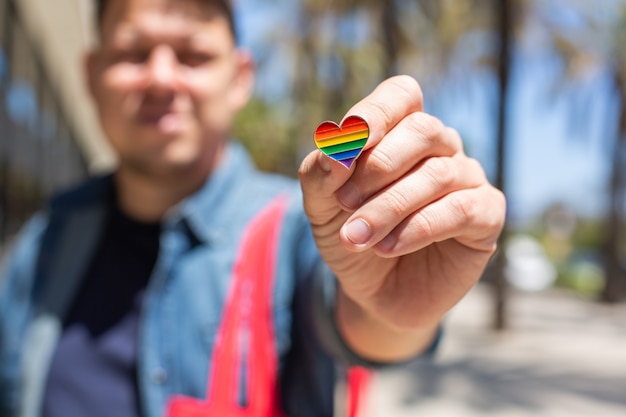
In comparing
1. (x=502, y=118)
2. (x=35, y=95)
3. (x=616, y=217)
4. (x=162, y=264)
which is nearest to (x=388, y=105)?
(x=162, y=264)

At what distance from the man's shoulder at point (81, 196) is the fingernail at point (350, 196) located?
1310 mm

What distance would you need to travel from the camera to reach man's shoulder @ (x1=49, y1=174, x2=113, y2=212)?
1.95m

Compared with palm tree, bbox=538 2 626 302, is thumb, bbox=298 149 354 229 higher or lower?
higher

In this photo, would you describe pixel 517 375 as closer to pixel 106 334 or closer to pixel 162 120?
pixel 106 334

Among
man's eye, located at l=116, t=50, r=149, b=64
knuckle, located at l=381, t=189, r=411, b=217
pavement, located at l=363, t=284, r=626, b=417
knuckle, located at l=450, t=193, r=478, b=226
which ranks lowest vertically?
Answer: pavement, located at l=363, t=284, r=626, b=417

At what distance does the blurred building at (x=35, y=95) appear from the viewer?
863 centimetres

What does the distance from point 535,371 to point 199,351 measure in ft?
21.6

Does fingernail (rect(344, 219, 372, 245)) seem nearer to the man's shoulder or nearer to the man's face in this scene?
the man's face

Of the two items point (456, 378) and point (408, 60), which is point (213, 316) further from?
point (408, 60)

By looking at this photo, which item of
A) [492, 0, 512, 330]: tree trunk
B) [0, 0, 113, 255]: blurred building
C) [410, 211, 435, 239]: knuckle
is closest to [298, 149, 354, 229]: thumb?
[410, 211, 435, 239]: knuckle

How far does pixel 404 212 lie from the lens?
881mm

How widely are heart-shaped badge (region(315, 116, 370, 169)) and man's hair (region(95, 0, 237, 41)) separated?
1.06 m

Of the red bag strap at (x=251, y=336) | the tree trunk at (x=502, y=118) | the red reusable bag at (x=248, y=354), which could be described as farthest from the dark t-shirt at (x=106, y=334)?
the tree trunk at (x=502, y=118)

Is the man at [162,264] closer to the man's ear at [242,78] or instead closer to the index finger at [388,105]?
the man's ear at [242,78]
